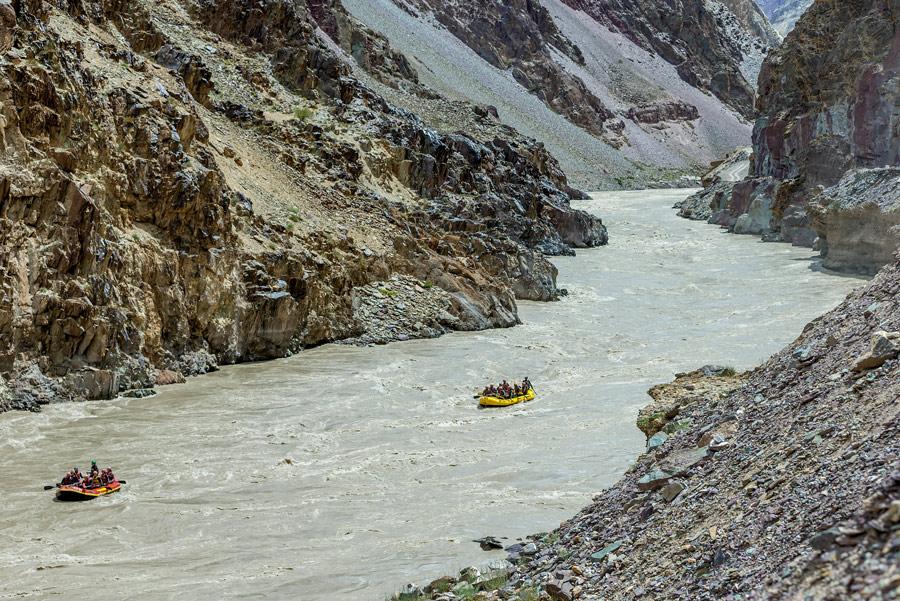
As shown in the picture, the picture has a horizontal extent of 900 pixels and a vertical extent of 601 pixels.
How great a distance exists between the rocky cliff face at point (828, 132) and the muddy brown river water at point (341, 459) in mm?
10964

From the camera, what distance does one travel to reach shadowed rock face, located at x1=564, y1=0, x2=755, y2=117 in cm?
16625

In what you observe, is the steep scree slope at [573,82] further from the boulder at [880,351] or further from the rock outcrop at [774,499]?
the boulder at [880,351]

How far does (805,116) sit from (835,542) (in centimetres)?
5969

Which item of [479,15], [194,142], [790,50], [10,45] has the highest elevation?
[479,15]

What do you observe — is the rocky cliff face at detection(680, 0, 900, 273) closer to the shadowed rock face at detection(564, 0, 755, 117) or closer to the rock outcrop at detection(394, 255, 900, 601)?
the rock outcrop at detection(394, 255, 900, 601)

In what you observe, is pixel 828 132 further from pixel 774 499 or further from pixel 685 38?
pixel 685 38

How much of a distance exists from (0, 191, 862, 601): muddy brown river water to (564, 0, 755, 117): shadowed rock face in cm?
13983

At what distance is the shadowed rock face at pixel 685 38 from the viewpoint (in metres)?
166

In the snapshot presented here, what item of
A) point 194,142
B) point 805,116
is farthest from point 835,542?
point 805,116

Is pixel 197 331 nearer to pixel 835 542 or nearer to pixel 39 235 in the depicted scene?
pixel 39 235

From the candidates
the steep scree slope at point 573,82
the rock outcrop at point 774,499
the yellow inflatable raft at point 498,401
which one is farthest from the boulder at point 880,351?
the steep scree slope at point 573,82

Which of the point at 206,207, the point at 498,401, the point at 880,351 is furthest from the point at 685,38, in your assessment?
the point at 880,351

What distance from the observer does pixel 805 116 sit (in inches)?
2350

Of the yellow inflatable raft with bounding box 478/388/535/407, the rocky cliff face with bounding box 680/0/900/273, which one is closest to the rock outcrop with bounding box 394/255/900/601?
the yellow inflatable raft with bounding box 478/388/535/407
